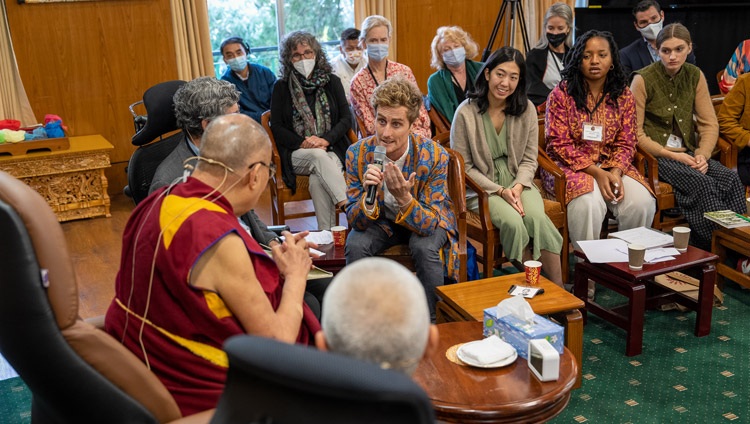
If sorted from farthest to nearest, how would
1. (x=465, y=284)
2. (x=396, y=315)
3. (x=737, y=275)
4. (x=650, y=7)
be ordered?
1. (x=650, y=7)
2. (x=737, y=275)
3. (x=465, y=284)
4. (x=396, y=315)

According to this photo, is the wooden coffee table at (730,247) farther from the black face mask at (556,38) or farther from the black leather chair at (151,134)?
the black leather chair at (151,134)

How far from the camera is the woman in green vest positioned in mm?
4020

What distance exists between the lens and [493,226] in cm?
362

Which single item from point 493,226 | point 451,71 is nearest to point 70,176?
point 451,71

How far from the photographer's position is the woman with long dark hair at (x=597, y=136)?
3.86 m

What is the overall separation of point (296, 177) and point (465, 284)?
1.71 metres

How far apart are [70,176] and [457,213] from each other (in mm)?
3056

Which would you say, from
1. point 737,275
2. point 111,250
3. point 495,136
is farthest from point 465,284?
point 111,250

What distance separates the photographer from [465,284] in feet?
9.37

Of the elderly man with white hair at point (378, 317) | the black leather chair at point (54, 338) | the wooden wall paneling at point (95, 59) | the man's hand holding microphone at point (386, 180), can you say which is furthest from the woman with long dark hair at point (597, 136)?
the wooden wall paneling at point (95, 59)

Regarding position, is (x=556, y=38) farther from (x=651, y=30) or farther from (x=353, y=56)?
(x=353, y=56)

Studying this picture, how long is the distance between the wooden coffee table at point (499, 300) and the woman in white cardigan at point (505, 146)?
77 cm

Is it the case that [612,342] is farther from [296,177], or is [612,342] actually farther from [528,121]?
[296,177]

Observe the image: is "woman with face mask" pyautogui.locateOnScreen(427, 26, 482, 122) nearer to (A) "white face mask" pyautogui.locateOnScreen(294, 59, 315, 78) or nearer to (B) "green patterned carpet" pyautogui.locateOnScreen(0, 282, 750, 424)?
(A) "white face mask" pyautogui.locateOnScreen(294, 59, 315, 78)
